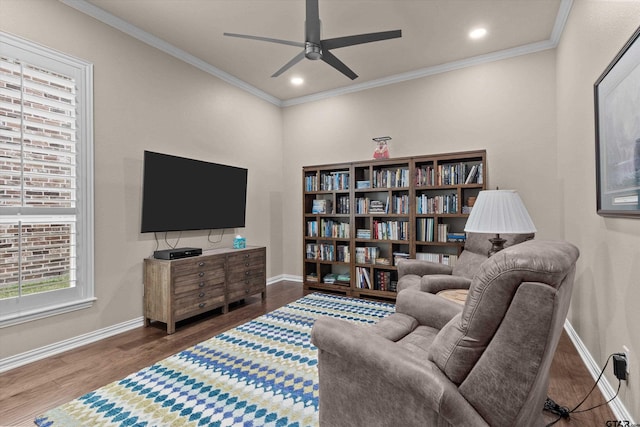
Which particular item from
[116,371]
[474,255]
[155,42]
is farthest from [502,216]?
[155,42]

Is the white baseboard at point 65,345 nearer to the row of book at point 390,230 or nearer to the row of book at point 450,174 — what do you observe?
the row of book at point 390,230

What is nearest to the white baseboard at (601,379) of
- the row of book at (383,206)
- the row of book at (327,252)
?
the row of book at (383,206)

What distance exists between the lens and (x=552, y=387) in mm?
2070

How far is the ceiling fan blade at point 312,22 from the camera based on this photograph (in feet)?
7.24

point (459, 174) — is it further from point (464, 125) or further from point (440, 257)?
point (440, 257)

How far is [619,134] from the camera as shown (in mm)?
1709

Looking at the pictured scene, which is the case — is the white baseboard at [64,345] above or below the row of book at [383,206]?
below

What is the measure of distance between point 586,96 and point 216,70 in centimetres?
388

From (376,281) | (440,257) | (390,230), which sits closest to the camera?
(440,257)

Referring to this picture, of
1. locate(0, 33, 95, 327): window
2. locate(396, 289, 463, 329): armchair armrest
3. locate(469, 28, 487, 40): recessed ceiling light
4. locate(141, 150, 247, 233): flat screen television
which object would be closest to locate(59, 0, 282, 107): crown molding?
locate(0, 33, 95, 327): window

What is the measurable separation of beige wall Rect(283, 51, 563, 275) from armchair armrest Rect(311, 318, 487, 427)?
3.23 metres

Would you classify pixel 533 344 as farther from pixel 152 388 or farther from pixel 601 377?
pixel 152 388

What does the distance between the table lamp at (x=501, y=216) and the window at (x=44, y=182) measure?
3.24m

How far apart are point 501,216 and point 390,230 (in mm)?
2008
